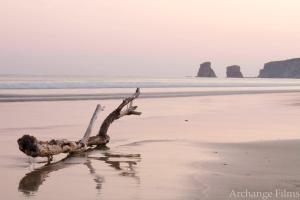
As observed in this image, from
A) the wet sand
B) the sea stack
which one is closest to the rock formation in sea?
the sea stack

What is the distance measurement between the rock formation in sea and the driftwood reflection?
7172 inches

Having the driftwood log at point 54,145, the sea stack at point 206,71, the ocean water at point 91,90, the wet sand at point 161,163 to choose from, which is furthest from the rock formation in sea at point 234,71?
the driftwood log at point 54,145

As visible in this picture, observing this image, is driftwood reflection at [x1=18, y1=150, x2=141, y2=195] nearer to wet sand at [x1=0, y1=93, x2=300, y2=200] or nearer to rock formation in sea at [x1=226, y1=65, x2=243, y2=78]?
wet sand at [x1=0, y1=93, x2=300, y2=200]

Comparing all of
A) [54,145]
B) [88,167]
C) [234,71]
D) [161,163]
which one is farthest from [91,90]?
[234,71]

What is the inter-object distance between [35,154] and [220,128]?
26.8ft

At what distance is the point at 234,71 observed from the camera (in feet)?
626

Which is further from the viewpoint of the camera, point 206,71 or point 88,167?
point 206,71

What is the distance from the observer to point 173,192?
722 centimetres

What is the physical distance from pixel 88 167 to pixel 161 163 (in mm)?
1365

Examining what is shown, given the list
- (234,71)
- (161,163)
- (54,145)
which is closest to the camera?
(161,163)

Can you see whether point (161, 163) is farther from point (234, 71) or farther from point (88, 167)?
point (234, 71)

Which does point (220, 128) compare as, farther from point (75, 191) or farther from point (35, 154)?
point (75, 191)

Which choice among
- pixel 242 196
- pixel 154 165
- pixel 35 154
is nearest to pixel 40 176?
pixel 35 154

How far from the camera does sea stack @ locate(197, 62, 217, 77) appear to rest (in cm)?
17518
